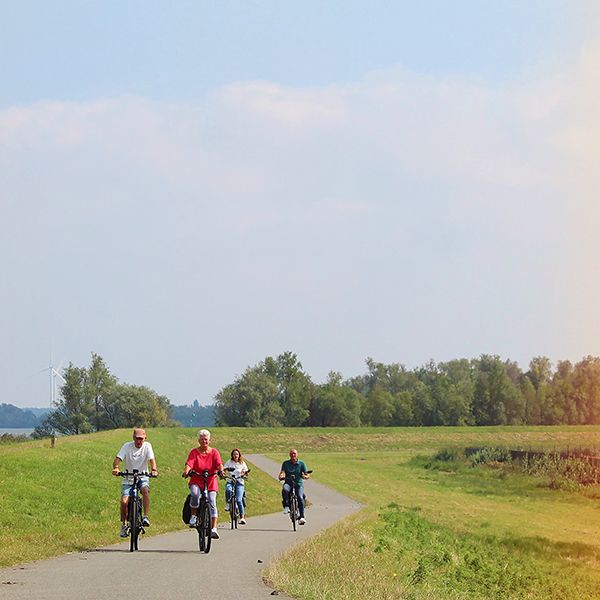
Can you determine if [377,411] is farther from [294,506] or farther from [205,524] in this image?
[205,524]

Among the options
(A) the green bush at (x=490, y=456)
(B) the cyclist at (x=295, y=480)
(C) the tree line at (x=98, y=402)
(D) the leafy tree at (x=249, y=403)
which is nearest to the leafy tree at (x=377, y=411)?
(D) the leafy tree at (x=249, y=403)

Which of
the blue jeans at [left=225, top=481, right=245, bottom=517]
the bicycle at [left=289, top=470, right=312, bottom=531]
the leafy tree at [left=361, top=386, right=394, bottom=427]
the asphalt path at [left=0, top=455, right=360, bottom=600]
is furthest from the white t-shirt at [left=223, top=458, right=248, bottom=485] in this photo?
the leafy tree at [left=361, top=386, right=394, bottom=427]

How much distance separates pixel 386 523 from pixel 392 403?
12901cm

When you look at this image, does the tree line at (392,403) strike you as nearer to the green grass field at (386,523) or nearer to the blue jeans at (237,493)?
the green grass field at (386,523)

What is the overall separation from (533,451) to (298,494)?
53.2 m

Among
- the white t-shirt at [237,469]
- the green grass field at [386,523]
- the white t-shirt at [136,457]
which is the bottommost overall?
the green grass field at [386,523]

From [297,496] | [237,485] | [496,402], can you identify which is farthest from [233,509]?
[496,402]

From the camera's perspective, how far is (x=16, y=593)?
13203 mm

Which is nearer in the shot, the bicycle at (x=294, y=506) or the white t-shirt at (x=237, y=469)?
the bicycle at (x=294, y=506)

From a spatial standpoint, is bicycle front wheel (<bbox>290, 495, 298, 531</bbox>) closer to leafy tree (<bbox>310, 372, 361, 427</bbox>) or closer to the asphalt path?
the asphalt path

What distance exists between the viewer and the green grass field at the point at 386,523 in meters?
18.1

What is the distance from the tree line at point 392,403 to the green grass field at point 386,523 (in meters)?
62.2

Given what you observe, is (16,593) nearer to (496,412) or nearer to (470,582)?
(470,582)

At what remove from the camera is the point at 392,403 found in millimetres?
158250
